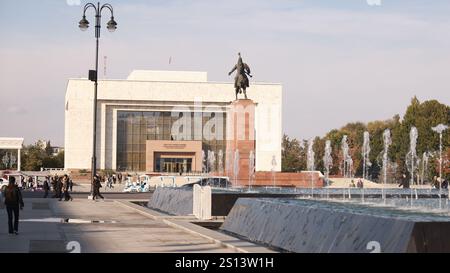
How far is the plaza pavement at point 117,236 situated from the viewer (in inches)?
661

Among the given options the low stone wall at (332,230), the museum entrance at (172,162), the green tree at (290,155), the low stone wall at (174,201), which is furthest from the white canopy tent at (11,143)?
the low stone wall at (332,230)

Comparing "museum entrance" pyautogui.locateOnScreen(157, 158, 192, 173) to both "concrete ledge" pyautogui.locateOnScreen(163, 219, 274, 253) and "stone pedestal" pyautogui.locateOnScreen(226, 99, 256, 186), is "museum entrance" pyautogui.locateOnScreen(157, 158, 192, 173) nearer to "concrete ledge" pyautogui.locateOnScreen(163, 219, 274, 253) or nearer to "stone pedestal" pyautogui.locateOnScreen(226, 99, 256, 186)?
"stone pedestal" pyautogui.locateOnScreen(226, 99, 256, 186)

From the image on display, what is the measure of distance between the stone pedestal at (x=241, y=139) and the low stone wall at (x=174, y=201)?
1445 cm

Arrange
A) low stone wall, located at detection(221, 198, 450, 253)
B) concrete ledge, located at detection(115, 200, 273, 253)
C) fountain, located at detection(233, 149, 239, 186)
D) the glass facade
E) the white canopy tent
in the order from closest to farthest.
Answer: low stone wall, located at detection(221, 198, 450, 253)
concrete ledge, located at detection(115, 200, 273, 253)
fountain, located at detection(233, 149, 239, 186)
the glass facade
the white canopy tent

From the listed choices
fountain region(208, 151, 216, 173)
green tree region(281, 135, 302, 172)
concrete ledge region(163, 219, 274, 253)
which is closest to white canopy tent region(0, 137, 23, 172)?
fountain region(208, 151, 216, 173)

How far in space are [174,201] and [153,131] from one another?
91651 mm

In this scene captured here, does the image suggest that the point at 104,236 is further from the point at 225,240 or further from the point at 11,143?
the point at 11,143

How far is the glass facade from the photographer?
407ft

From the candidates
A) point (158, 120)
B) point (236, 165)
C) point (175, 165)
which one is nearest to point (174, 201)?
point (236, 165)

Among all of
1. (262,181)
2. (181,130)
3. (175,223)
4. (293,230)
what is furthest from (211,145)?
(293,230)

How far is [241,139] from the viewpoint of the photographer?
5306 cm

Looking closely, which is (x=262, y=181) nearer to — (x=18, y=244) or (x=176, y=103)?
(x=18, y=244)

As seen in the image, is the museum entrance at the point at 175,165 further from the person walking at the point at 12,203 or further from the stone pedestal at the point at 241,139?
the person walking at the point at 12,203
